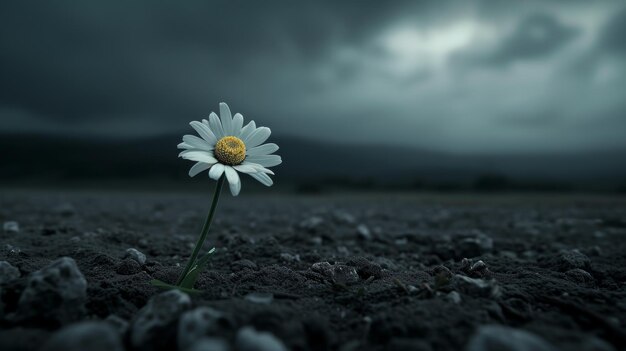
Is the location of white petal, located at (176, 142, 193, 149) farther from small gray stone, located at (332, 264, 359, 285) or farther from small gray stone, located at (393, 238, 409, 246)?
small gray stone, located at (393, 238, 409, 246)

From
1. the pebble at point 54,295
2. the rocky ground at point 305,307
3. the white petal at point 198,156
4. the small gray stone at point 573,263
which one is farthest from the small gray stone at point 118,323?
the small gray stone at point 573,263

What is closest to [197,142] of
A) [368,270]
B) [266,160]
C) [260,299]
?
[266,160]

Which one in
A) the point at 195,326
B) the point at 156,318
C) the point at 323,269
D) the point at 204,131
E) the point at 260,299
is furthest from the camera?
A: the point at 323,269

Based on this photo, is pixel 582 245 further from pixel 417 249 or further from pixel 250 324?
pixel 250 324

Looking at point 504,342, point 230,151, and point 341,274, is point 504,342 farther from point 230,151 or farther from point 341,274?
point 230,151

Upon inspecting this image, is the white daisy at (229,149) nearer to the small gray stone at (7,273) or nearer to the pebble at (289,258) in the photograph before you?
Result: the small gray stone at (7,273)

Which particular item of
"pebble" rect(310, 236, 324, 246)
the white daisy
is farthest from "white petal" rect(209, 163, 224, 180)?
"pebble" rect(310, 236, 324, 246)

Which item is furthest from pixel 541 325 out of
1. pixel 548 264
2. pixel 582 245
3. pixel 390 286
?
pixel 582 245
